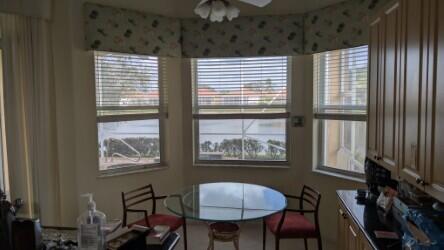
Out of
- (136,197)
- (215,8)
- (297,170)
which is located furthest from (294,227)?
(215,8)

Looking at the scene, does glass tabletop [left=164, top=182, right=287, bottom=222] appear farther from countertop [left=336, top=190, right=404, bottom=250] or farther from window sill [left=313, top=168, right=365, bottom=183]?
window sill [left=313, top=168, right=365, bottom=183]

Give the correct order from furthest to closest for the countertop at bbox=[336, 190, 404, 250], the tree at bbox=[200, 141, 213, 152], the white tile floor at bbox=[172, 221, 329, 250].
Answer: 1. the tree at bbox=[200, 141, 213, 152]
2. the white tile floor at bbox=[172, 221, 329, 250]
3. the countertop at bbox=[336, 190, 404, 250]

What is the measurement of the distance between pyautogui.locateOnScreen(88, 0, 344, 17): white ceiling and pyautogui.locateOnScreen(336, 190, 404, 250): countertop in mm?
2046

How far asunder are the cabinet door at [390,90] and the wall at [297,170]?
50.3 inches

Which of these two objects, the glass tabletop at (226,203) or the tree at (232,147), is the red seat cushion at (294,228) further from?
the tree at (232,147)

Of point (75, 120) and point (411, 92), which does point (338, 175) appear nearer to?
point (411, 92)

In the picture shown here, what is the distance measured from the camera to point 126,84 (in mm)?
3705

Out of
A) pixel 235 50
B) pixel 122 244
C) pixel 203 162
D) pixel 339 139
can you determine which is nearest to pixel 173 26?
pixel 235 50

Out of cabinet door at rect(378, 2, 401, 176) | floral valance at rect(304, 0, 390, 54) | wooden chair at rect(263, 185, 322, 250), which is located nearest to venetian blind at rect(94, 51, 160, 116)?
floral valance at rect(304, 0, 390, 54)

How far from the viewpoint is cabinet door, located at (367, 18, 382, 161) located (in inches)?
88.9

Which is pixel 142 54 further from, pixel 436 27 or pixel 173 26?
pixel 436 27

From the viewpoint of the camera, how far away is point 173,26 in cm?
388

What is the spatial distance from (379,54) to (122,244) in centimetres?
195

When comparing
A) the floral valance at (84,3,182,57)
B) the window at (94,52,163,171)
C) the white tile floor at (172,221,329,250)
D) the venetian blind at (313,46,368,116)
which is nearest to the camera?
the venetian blind at (313,46,368,116)
